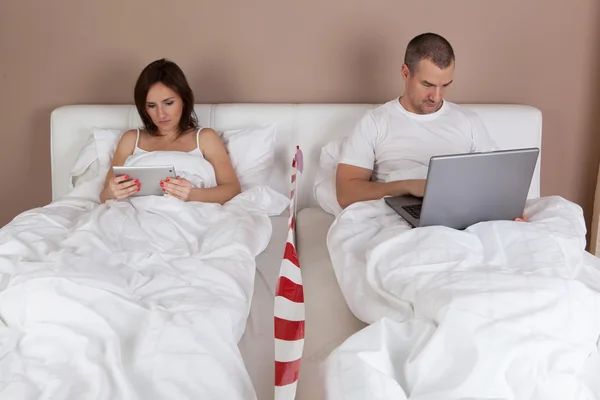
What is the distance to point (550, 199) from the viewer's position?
1.72 meters

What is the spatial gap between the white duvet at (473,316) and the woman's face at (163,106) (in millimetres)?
943

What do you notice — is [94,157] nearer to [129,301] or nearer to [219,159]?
[219,159]

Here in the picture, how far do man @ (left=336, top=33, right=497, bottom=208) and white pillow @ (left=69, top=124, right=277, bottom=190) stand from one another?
34cm

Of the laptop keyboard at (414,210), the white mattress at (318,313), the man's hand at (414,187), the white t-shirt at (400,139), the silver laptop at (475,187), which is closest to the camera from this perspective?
the white mattress at (318,313)

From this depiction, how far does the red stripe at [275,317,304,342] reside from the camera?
108 cm

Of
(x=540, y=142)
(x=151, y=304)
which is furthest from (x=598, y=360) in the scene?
(x=540, y=142)

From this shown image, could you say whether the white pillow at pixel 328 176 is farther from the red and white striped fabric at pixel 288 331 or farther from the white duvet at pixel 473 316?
the red and white striped fabric at pixel 288 331

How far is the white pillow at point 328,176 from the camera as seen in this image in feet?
6.99

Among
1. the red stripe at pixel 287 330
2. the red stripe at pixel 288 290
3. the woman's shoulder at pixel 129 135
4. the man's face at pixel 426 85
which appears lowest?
the red stripe at pixel 287 330

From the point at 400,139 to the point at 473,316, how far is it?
100 cm

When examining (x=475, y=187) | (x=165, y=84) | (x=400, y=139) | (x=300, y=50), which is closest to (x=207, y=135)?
(x=165, y=84)

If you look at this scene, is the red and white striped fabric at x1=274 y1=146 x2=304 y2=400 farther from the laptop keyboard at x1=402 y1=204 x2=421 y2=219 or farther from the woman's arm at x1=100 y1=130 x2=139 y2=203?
the woman's arm at x1=100 y1=130 x2=139 y2=203

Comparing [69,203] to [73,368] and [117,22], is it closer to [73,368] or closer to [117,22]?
[117,22]

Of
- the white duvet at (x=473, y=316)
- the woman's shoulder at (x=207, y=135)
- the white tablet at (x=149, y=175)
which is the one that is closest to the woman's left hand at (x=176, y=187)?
the white tablet at (x=149, y=175)
